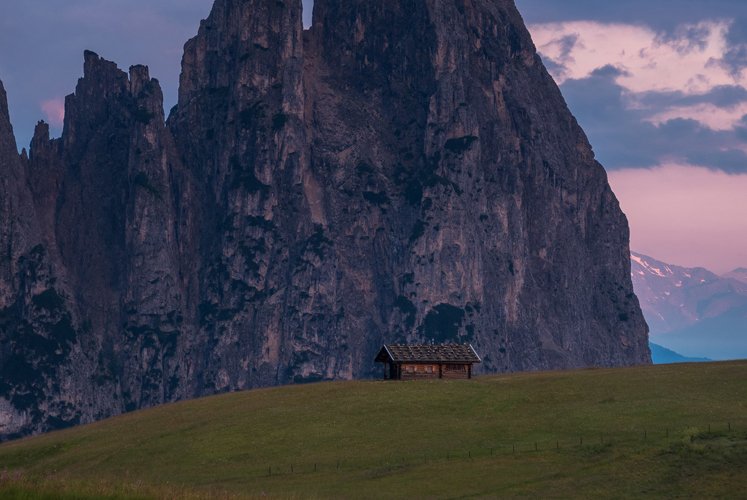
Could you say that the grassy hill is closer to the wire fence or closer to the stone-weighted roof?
the wire fence

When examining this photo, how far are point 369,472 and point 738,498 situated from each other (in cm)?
2626

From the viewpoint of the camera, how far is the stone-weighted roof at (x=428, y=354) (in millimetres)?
140900

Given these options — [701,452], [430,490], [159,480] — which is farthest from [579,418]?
[159,480]

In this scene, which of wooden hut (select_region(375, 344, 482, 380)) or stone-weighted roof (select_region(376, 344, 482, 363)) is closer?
wooden hut (select_region(375, 344, 482, 380))

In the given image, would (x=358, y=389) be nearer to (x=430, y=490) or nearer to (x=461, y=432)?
(x=461, y=432)

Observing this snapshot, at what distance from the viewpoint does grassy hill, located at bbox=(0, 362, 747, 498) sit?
3044 inches

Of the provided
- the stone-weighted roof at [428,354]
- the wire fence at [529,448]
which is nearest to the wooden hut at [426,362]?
the stone-weighted roof at [428,354]

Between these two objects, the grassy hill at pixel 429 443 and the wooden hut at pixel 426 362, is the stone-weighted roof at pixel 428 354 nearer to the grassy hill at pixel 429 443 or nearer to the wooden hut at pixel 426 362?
the wooden hut at pixel 426 362

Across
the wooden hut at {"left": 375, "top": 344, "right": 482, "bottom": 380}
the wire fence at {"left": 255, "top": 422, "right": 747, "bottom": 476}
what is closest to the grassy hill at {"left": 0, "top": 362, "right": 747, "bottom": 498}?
the wire fence at {"left": 255, "top": 422, "right": 747, "bottom": 476}

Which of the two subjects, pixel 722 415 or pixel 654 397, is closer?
pixel 722 415

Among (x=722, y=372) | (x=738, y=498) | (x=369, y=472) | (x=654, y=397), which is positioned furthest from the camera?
(x=722, y=372)

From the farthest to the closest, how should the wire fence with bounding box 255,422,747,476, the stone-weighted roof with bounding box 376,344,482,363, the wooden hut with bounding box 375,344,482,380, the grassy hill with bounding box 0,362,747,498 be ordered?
1. the stone-weighted roof with bounding box 376,344,482,363
2. the wooden hut with bounding box 375,344,482,380
3. the wire fence with bounding box 255,422,747,476
4. the grassy hill with bounding box 0,362,747,498

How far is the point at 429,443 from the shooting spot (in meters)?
95.4

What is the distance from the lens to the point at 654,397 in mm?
106125
